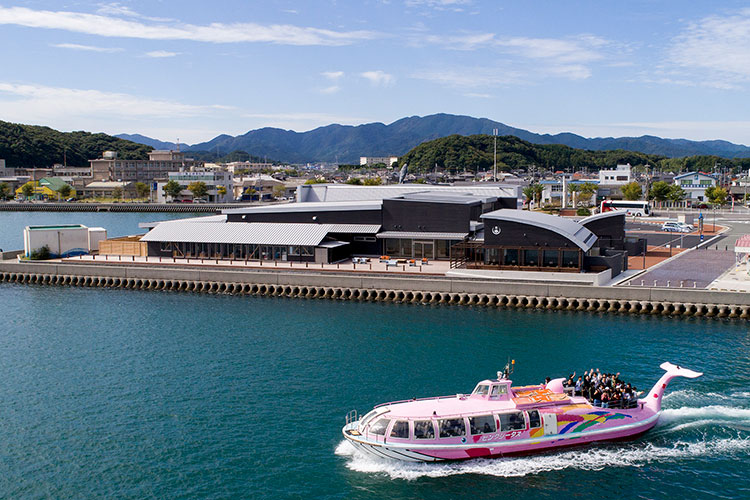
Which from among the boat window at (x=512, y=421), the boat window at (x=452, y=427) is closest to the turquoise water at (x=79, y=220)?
the boat window at (x=452, y=427)

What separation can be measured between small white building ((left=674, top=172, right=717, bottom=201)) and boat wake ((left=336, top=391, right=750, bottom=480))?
145238 mm

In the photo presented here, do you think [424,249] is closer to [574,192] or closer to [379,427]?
[379,427]

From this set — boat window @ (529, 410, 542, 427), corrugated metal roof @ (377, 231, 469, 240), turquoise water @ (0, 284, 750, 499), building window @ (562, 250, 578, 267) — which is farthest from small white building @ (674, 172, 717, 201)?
boat window @ (529, 410, 542, 427)

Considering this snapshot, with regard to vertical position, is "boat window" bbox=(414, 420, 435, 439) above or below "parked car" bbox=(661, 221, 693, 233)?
below

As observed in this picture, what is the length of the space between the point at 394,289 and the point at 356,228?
14.6 m

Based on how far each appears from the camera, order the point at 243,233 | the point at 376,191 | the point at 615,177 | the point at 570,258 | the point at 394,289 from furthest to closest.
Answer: the point at 615,177, the point at 376,191, the point at 243,233, the point at 394,289, the point at 570,258

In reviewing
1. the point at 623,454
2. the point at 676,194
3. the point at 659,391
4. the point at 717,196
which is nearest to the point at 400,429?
the point at 623,454

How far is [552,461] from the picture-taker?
29.6 metres

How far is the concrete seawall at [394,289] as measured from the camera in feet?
175

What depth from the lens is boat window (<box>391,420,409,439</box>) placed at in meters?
29.1

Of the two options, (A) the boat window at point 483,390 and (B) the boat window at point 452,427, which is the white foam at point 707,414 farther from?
(B) the boat window at point 452,427

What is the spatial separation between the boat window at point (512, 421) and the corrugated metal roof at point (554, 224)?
3168cm

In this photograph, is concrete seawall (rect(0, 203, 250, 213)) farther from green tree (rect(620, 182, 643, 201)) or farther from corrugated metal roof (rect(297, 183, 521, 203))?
green tree (rect(620, 182, 643, 201))

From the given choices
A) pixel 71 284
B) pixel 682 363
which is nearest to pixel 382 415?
pixel 682 363
